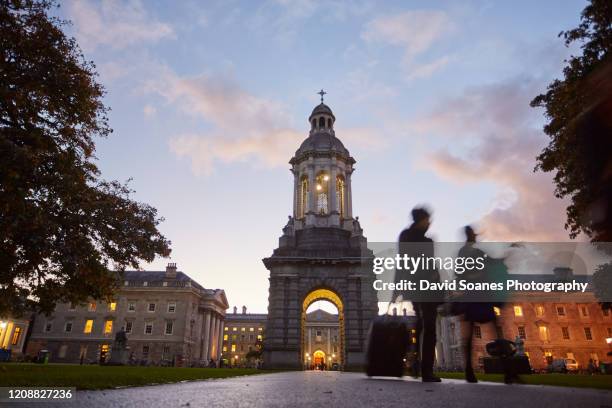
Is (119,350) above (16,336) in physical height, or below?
below

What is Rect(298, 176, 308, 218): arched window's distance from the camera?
39094 millimetres

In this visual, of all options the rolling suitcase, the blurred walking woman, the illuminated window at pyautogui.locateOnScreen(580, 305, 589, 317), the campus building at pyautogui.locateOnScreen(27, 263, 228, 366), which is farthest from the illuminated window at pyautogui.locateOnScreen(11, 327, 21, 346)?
the illuminated window at pyautogui.locateOnScreen(580, 305, 589, 317)

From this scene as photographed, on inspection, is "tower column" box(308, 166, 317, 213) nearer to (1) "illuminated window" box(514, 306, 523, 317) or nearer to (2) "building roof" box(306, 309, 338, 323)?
(1) "illuminated window" box(514, 306, 523, 317)

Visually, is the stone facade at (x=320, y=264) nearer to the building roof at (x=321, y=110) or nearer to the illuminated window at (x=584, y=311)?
the building roof at (x=321, y=110)

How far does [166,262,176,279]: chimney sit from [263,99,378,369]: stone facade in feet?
128

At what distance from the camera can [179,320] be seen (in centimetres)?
6391

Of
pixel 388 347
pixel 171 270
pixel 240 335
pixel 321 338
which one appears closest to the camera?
pixel 388 347

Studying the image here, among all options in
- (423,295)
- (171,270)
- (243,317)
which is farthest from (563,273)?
(243,317)

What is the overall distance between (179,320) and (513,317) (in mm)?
51243

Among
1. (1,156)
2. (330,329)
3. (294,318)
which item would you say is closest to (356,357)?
(294,318)

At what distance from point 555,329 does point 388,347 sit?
57.6 m

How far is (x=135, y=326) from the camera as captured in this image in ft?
209

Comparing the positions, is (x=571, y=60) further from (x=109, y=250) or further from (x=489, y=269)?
(x=109, y=250)

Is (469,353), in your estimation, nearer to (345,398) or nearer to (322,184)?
(345,398)
